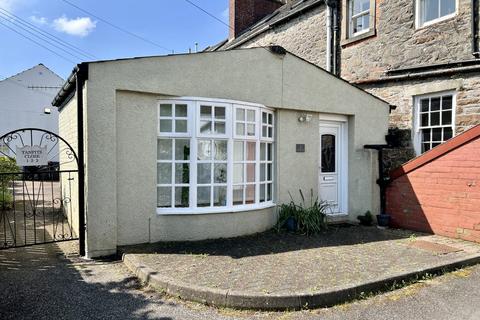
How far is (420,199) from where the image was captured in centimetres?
844

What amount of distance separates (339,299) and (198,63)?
4.90m

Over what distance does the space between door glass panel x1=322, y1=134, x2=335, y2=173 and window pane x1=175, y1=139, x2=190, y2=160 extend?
390cm

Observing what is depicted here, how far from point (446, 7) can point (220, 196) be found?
8.59 metres

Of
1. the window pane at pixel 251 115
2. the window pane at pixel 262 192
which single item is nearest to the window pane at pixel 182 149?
the window pane at pixel 251 115

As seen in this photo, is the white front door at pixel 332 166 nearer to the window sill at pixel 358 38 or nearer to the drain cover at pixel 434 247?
the drain cover at pixel 434 247

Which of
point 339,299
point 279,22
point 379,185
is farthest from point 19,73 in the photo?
point 339,299

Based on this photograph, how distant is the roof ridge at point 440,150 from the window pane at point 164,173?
Result: 5830 millimetres

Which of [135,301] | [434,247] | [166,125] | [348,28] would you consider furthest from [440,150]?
[135,301]

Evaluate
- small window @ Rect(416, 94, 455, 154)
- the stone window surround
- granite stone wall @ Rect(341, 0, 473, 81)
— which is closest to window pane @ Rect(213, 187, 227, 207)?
small window @ Rect(416, 94, 455, 154)

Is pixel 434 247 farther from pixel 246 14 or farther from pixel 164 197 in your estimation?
pixel 246 14

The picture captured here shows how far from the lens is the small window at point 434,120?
9703 mm

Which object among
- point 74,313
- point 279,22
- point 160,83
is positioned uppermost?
point 279,22

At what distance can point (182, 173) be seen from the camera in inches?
274

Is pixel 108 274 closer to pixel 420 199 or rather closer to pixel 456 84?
pixel 420 199
